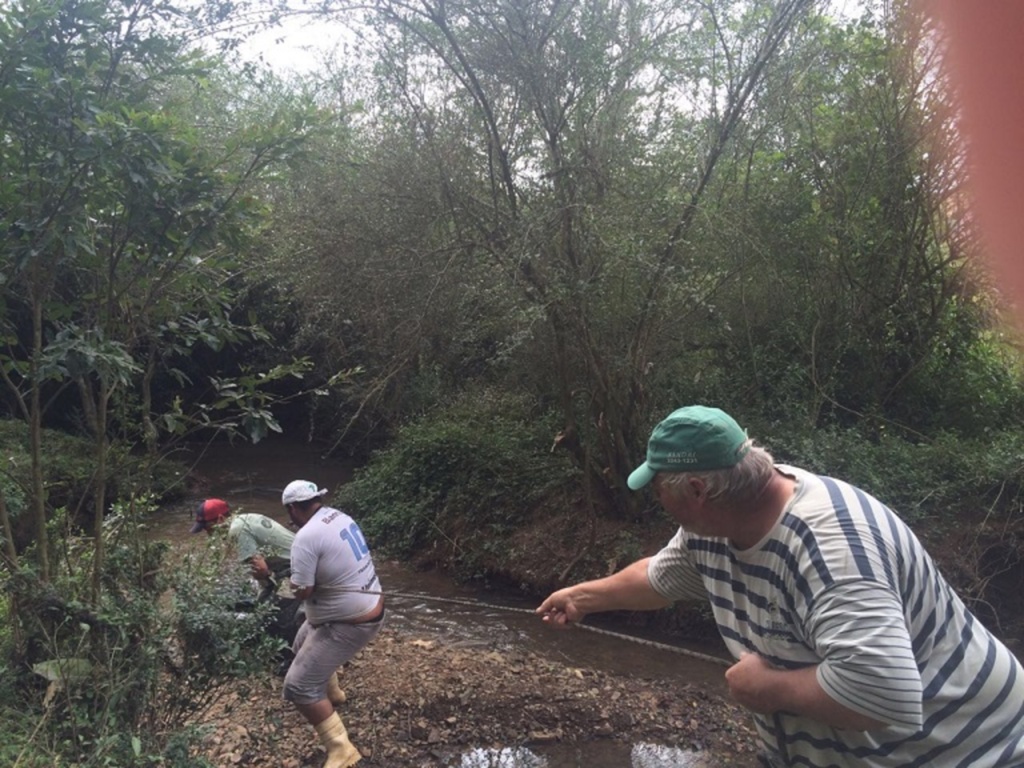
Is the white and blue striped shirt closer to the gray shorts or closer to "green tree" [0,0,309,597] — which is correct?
"green tree" [0,0,309,597]

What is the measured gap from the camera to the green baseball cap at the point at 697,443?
179 centimetres

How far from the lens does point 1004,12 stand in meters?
1.04

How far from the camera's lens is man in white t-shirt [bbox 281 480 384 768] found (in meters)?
4.34

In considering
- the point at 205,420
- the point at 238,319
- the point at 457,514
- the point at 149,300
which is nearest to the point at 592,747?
the point at 205,420

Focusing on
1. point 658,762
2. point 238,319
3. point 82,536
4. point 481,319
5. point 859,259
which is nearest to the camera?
point 82,536

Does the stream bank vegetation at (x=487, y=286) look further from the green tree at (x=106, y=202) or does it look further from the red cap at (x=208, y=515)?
the red cap at (x=208, y=515)

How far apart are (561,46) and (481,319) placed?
110 inches

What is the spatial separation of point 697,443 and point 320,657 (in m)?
3.34

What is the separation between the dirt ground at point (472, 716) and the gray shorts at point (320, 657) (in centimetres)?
17

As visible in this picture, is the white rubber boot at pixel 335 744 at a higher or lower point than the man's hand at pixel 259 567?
lower

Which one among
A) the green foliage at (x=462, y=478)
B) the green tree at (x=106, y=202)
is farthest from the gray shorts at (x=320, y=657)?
the green foliage at (x=462, y=478)

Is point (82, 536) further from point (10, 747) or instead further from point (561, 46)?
point (561, 46)

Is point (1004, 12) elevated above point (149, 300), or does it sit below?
above

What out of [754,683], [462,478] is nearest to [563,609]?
[754,683]
